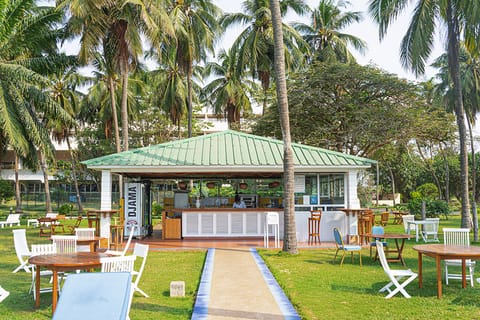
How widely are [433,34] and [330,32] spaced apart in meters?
15.7

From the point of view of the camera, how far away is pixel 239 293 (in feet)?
26.7

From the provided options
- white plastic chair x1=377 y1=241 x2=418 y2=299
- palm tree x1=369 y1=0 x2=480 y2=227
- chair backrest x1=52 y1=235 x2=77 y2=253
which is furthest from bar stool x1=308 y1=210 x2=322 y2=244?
chair backrest x1=52 y1=235 x2=77 y2=253

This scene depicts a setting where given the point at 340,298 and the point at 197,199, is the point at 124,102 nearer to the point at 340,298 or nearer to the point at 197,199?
the point at 197,199

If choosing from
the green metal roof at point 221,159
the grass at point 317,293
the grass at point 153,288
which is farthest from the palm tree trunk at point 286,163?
the grass at point 153,288

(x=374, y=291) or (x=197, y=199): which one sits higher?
(x=197, y=199)

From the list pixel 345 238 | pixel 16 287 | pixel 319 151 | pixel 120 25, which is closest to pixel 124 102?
pixel 120 25

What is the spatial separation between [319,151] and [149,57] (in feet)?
68.2

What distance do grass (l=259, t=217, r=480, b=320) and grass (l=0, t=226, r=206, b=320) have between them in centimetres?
175

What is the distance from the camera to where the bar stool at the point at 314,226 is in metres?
15.8

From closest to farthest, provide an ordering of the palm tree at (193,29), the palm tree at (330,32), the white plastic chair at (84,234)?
the white plastic chair at (84,234) < the palm tree at (193,29) < the palm tree at (330,32)

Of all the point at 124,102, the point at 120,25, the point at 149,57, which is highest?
the point at 149,57

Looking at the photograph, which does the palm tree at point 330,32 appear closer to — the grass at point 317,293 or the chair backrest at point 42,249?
the grass at point 317,293

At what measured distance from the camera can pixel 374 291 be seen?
333 inches

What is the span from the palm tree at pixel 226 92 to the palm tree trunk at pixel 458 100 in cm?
1990
